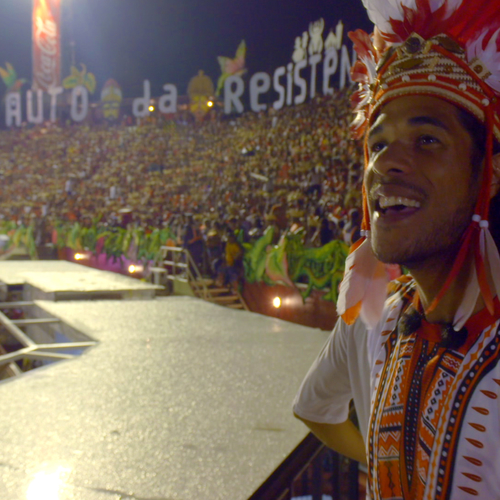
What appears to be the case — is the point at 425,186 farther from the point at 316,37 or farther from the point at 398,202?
the point at 316,37

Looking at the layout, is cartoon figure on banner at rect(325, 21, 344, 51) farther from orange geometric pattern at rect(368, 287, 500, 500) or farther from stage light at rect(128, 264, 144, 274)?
orange geometric pattern at rect(368, 287, 500, 500)

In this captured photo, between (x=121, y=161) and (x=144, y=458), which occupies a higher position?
(x=121, y=161)

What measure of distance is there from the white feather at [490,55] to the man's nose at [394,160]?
166mm

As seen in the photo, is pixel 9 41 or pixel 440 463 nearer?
pixel 440 463

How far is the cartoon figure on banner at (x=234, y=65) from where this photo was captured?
62.6 feet

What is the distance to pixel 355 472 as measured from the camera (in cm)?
147

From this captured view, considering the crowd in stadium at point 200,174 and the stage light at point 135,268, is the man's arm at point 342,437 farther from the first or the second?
the stage light at point 135,268

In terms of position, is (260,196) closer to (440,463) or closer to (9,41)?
(440,463)

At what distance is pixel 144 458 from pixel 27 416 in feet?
1.49

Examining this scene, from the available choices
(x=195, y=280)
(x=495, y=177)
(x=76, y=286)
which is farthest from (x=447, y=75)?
(x=195, y=280)

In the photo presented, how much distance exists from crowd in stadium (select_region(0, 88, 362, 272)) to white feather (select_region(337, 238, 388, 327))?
5.03 meters

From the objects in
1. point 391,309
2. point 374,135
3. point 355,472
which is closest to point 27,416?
point 355,472

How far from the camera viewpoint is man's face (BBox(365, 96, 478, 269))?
0.76 metres

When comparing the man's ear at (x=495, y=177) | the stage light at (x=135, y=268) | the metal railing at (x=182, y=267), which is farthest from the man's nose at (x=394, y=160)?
the stage light at (x=135, y=268)
